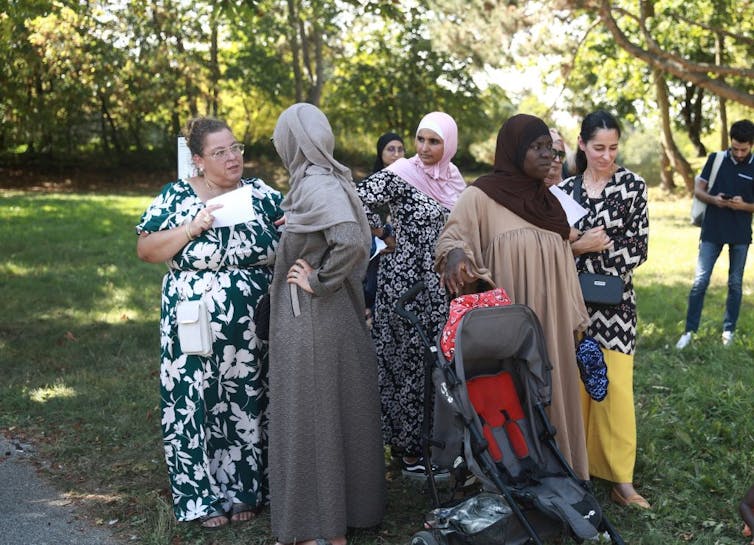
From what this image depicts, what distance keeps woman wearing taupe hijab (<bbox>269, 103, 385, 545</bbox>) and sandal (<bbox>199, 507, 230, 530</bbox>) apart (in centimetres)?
52

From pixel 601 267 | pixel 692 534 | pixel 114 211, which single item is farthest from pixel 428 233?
pixel 114 211

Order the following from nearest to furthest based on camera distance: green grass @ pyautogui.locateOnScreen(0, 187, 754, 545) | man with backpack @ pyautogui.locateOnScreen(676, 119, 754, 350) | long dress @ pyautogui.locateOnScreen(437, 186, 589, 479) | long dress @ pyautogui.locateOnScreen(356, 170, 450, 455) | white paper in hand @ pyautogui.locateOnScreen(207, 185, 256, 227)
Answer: long dress @ pyautogui.locateOnScreen(437, 186, 589, 479) < white paper in hand @ pyautogui.locateOnScreen(207, 185, 256, 227) < green grass @ pyautogui.locateOnScreen(0, 187, 754, 545) < long dress @ pyautogui.locateOnScreen(356, 170, 450, 455) < man with backpack @ pyautogui.locateOnScreen(676, 119, 754, 350)

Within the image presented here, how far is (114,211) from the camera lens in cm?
2019

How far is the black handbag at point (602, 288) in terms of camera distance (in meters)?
4.58

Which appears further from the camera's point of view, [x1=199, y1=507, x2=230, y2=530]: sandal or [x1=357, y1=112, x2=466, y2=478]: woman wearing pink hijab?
[x1=357, y1=112, x2=466, y2=478]: woman wearing pink hijab

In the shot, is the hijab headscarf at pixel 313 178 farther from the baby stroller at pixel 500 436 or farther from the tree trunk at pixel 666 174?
the tree trunk at pixel 666 174

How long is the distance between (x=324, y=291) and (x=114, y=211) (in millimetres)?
17252

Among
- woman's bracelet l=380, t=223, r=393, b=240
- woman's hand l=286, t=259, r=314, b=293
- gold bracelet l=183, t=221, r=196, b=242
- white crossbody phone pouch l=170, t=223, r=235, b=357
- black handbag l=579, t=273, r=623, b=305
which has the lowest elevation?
white crossbody phone pouch l=170, t=223, r=235, b=357

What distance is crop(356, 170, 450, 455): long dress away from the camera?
16.6 ft

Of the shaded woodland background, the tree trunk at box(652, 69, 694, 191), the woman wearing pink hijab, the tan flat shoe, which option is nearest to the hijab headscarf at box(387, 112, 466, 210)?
the woman wearing pink hijab

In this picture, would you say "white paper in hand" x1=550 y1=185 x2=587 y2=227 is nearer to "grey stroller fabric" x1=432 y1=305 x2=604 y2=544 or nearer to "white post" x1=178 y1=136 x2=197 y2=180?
"grey stroller fabric" x1=432 y1=305 x2=604 y2=544

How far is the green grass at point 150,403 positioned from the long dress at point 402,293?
0.41 m

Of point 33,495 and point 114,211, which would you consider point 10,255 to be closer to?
point 114,211

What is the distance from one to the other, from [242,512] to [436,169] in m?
2.30
